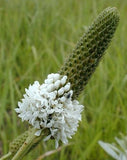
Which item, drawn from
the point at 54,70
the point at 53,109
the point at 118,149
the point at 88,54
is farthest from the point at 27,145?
the point at 54,70

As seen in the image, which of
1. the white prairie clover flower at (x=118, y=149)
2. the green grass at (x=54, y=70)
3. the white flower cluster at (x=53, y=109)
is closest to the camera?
the white flower cluster at (x=53, y=109)

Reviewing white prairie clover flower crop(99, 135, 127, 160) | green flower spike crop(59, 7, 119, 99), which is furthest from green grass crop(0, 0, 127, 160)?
green flower spike crop(59, 7, 119, 99)

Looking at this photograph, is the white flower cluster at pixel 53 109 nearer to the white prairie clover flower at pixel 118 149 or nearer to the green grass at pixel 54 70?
the green grass at pixel 54 70

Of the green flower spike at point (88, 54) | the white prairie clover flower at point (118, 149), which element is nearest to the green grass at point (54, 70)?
the white prairie clover flower at point (118, 149)

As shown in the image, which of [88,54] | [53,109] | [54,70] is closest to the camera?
[53,109]

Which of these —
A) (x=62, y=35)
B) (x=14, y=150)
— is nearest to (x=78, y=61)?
(x=14, y=150)

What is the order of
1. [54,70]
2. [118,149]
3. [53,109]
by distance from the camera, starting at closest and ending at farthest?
Answer: [53,109] → [118,149] → [54,70]

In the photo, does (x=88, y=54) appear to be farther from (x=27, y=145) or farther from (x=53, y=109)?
(x=27, y=145)

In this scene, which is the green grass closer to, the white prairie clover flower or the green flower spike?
the white prairie clover flower
